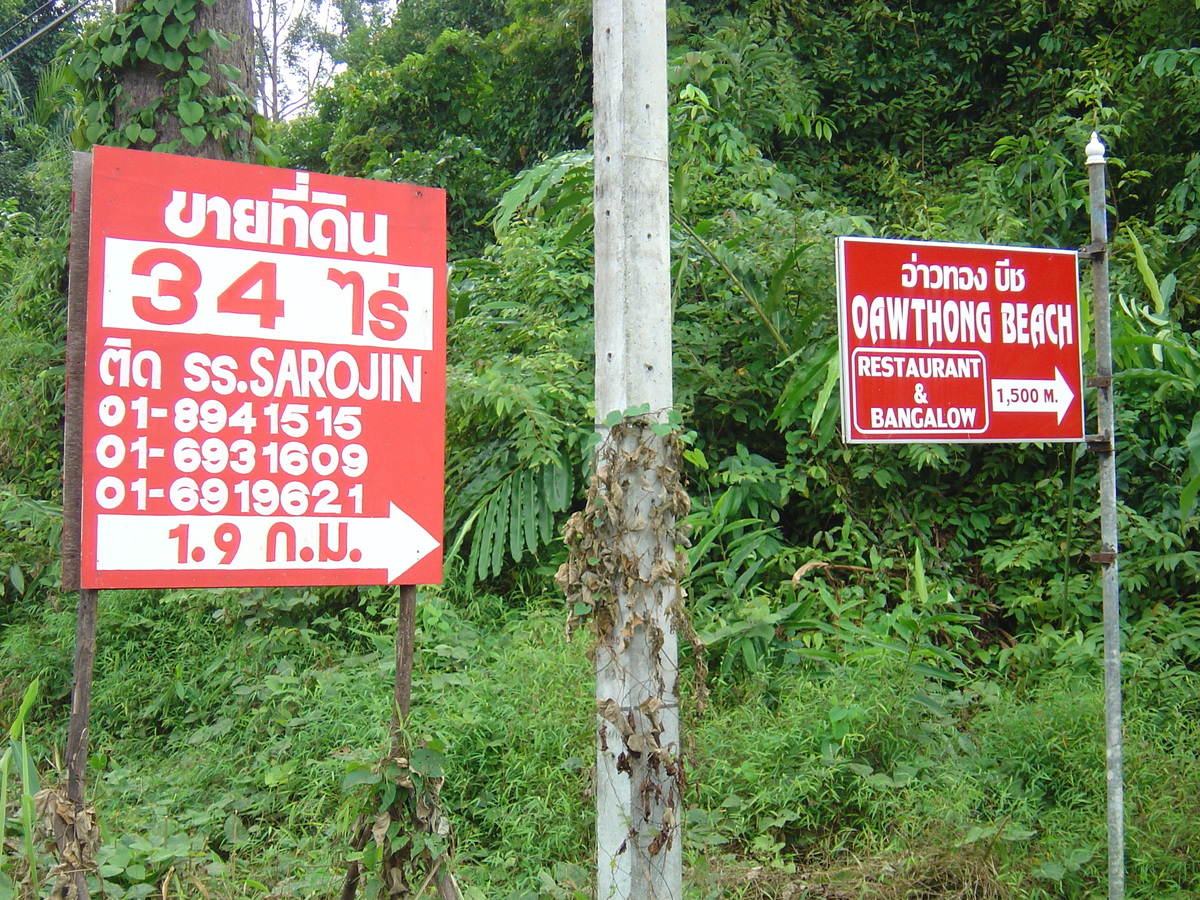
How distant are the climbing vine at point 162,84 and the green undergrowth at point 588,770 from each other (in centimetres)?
243

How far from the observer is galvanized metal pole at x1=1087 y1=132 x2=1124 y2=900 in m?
2.88

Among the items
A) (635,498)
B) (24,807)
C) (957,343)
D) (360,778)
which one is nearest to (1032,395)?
(957,343)

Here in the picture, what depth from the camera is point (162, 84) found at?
486cm

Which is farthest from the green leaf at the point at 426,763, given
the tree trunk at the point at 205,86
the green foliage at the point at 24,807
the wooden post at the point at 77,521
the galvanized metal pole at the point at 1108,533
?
the tree trunk at the point at 205,86

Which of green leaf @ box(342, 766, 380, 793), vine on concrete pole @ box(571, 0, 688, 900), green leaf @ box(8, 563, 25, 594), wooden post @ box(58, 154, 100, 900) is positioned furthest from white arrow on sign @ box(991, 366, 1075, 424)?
green leaf @ box(8, 563, 25, 594)

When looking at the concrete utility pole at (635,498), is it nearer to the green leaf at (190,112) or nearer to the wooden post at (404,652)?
the wooden post at (404,652)

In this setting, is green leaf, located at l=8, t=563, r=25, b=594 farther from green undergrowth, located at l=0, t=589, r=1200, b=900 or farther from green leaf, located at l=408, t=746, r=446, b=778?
green leaf, located at l=408, t=746, r=446, b=778

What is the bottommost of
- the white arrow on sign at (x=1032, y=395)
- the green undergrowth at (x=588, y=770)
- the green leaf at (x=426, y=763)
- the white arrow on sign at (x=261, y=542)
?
the green undergrowth at (x=588, y=770)

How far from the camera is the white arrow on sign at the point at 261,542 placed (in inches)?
104

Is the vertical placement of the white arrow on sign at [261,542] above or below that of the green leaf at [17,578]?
above

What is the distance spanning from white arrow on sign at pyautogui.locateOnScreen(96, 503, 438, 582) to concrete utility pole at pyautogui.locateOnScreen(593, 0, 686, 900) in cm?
62

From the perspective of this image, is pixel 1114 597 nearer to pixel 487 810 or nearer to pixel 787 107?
pixel 487 810

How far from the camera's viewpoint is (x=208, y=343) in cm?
273

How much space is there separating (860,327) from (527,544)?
231cm
